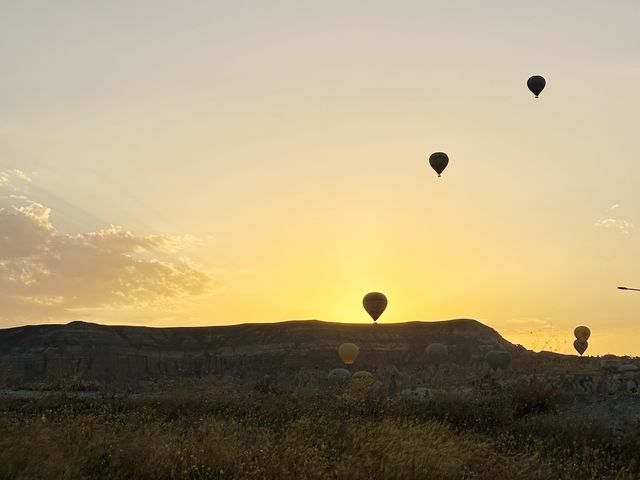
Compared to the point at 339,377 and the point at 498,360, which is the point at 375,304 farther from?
the point at 339,377

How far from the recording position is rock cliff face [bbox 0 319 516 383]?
8069 centimetres

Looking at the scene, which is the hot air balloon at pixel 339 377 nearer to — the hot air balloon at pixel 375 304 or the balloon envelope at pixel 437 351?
the hot air balloon at pixel 375 304

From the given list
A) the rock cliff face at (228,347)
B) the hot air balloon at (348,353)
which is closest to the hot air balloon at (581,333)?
the rock cliff face at (228,347)

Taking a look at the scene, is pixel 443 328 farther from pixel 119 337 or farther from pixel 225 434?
pixel 225 434

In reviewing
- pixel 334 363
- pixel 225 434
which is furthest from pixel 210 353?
pixel 225 434

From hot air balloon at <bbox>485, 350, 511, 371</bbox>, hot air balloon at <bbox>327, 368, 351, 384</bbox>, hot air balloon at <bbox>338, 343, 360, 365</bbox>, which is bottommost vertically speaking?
hot air balloon at <bbox>327, 368, 351, 384</bbox>

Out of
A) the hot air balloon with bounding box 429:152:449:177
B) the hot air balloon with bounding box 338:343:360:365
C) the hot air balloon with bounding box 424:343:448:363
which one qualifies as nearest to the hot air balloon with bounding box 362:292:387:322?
the hot air balloon with bounding box 338:343:360:365

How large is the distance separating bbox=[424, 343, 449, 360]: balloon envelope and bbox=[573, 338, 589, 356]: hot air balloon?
15021 mm

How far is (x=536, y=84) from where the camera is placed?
45.8m

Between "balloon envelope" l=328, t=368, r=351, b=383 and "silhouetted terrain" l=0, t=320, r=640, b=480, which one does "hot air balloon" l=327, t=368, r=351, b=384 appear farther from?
"silhouetted terrain" l=0, t=320, r=640, b=480

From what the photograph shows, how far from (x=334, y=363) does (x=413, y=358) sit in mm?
9704

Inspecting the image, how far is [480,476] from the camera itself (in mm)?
11492

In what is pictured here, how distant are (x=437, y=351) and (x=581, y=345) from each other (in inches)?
659

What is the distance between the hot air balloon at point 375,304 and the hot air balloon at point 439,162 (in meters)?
21.8
